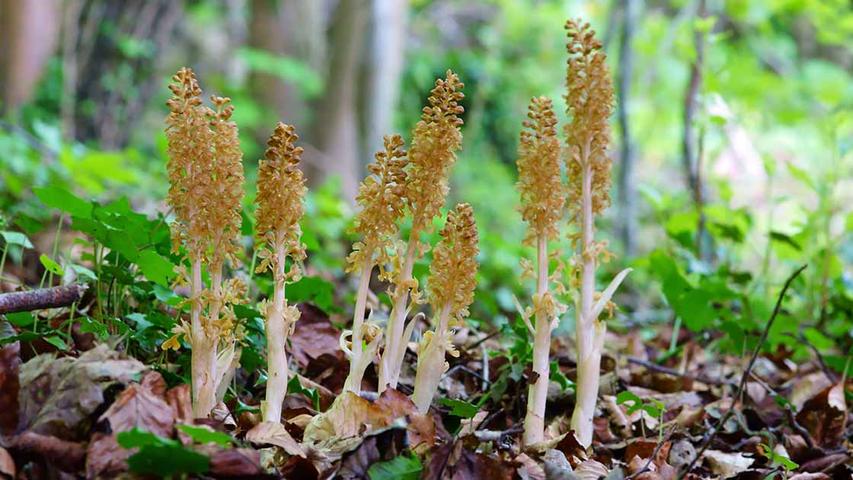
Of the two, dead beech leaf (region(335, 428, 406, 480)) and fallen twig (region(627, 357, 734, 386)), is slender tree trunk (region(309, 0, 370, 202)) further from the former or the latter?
dead beech leaf (region(335, 428, 406, 480))

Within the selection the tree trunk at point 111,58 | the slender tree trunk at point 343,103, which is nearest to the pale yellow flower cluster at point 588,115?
the slender tree trunk at point 343,103

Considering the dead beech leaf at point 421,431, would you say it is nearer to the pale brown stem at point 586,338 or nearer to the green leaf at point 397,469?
the green leaf at point 397,469

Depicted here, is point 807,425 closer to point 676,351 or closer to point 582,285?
point 676,351

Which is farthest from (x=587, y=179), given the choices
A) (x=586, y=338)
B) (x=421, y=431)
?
(x=421, y=431)

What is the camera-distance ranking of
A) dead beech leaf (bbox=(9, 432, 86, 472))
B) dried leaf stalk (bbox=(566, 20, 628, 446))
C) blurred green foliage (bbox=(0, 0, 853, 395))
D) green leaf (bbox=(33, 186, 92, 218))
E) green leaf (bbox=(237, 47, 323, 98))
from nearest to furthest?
dead beech leaf (bbox=(9, 432, 86, 472)), dried leaf stalk (bbox=(566, 20, 628, 446)), green leaf (bbox=(33, 186, 92, 218)), blurred green foliage (bbox=(0, 0, 853, 395)), green leaf (bbox=(237, 47, 323, 98))

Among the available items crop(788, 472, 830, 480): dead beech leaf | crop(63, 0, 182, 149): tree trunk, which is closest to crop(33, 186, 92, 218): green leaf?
crop(788, 472, 830, 480): dead beech leaf

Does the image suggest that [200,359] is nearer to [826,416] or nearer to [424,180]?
[424,180]
